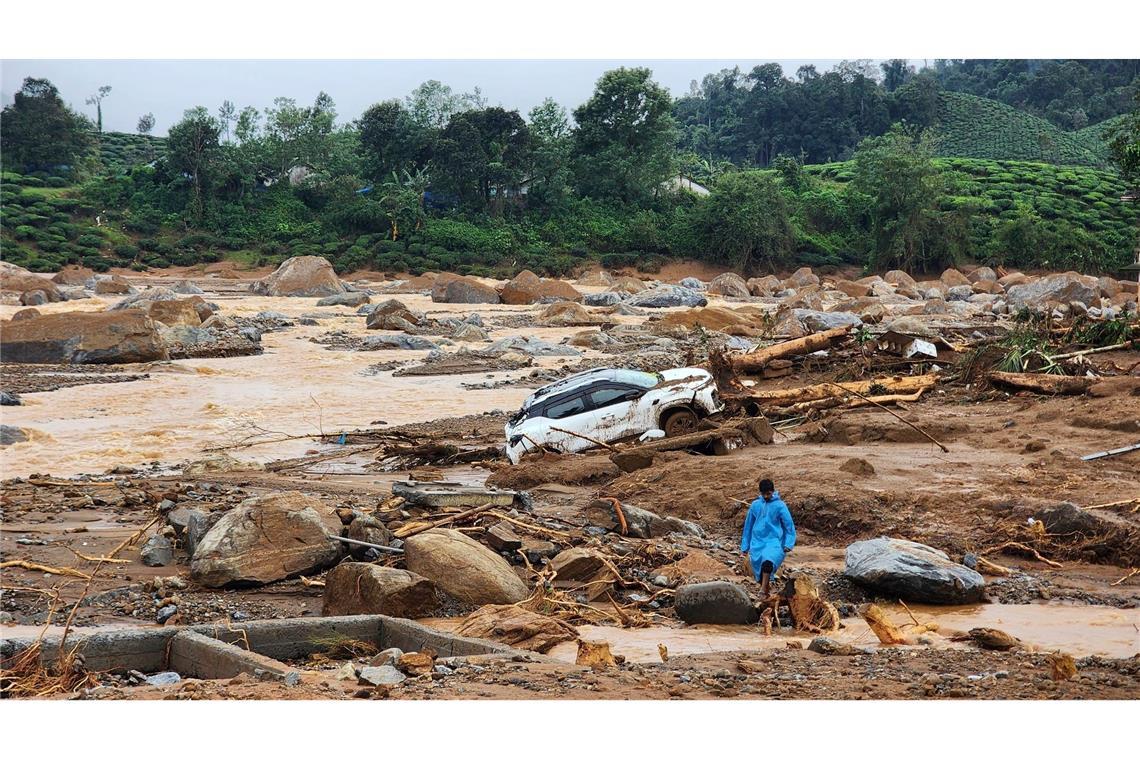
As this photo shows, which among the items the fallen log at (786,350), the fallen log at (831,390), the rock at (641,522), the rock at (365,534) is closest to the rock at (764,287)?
the fallen log at (786,350)

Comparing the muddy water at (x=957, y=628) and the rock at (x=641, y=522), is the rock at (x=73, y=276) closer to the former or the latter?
the rock at (x=641, y=522)

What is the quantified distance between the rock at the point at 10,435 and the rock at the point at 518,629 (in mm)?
13284

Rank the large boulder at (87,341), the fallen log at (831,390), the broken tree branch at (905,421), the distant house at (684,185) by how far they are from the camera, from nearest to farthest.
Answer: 1. the broken tree branch at (905,421)
2. the fallen log at (831,390)
3. the large boulder at (87,341)
4. the distant house at (684,185)

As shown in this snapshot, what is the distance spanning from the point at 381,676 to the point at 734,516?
23.0 feet

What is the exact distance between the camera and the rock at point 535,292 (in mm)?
52062

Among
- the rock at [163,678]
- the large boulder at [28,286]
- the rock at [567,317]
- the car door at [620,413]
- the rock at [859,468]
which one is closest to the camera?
the rock at [163,678]

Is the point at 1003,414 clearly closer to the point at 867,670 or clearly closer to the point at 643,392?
the point at 643,392

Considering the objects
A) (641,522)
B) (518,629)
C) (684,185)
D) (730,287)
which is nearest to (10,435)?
(641,522)

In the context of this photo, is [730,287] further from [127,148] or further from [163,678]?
[127,148]

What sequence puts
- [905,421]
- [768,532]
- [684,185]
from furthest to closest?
[684,185], [905,421], [768,532]

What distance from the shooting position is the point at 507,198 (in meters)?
76.6

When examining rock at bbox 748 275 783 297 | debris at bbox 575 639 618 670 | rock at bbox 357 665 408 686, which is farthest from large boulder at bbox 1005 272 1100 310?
rock at bbox 357 665 408 686

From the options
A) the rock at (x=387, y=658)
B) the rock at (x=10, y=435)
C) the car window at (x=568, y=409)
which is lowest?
the rock at (x=10, y=435)

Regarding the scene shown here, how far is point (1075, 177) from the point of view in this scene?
7838cm
